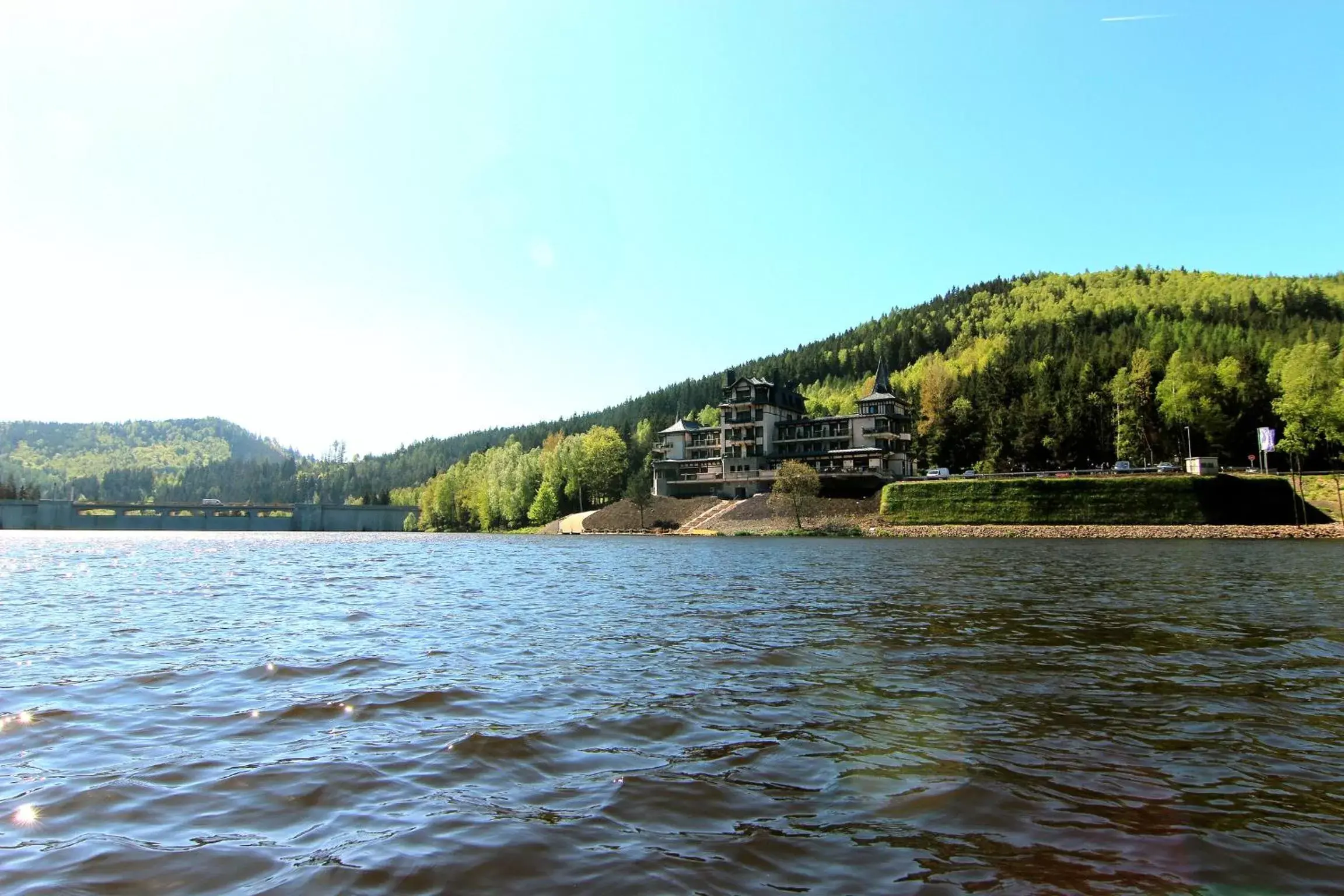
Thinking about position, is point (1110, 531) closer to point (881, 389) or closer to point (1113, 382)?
point (1113, 382)

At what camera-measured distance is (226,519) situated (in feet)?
635

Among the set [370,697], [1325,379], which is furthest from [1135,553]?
[1325,379]

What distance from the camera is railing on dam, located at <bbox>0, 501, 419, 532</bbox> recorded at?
178500mm

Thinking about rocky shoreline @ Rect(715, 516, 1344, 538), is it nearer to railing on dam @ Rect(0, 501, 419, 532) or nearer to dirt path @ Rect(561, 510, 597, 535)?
dirt path @ Rect(561, 510, 597, 535)

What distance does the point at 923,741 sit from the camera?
9695 millimetres

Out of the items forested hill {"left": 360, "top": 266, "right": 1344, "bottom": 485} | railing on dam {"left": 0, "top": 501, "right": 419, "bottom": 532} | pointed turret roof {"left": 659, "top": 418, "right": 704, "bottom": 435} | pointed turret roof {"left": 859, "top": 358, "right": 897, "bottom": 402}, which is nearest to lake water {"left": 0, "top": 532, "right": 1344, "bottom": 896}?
forested hill {"left": 360, "top": 266, "right": 1344, "bottom": 485}

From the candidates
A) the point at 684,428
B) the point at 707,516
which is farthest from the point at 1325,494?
the point at 684,428

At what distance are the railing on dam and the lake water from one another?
173645mm

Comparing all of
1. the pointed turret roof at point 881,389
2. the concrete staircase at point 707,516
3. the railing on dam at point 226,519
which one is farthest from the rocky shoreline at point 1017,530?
the railing on dam at point 226,519

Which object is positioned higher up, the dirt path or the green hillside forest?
the green hillside forest

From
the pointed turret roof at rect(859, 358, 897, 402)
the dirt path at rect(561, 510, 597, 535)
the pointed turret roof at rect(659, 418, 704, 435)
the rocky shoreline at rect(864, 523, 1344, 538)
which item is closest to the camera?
the rocky shoreline at rect(864, 523, 1344, 538)

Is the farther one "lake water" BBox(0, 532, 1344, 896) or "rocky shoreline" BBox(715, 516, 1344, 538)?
"rocky shoreline" BBox(715, 516, 1344, 538)

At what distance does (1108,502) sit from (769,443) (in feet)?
195

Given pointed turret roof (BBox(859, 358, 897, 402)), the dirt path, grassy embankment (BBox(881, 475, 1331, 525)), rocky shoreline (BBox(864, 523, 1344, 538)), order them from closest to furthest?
rocky shoreline (BBox(864, 523, 1344, 538)) → grassy embankment (BBox(881, 475, 1331, 525)) → pointed turret roof (BBox(859, 358, 897, 402)) → the dirt path
